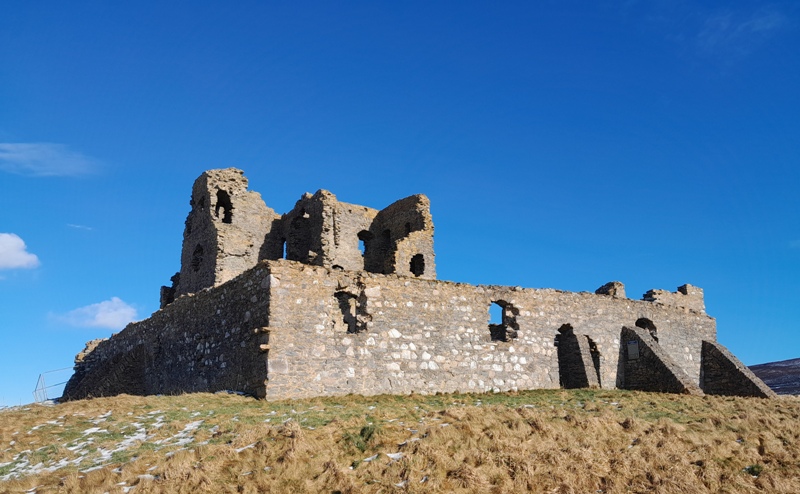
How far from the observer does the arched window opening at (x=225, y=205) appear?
1312 inches

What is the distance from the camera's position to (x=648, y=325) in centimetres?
2762

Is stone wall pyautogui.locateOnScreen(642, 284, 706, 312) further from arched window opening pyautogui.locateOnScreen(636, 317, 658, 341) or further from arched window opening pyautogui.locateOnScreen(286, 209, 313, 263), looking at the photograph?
arched window opening pyautogui.locateOnScreen(286, 209, 313, 263)

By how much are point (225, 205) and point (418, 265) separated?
11117 millimetres

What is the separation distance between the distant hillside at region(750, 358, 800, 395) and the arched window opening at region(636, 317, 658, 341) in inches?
285

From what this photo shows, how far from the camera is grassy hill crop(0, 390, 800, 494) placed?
10.9m

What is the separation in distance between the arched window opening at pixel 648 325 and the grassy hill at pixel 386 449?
11.0 metres

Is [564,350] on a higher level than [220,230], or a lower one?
lower

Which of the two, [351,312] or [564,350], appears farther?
[564,350]

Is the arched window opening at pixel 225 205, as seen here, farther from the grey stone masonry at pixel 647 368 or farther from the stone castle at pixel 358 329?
the grey stone masonry at pixel 647 368

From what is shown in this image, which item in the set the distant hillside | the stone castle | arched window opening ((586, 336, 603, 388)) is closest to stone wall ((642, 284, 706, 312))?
the stone castle

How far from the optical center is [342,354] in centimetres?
1864

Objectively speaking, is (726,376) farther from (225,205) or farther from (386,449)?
(225,205)

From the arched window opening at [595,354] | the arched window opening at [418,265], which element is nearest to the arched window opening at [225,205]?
the arched window opening at [418,265]

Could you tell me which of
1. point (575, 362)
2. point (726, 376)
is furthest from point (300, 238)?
point (726, 376)
